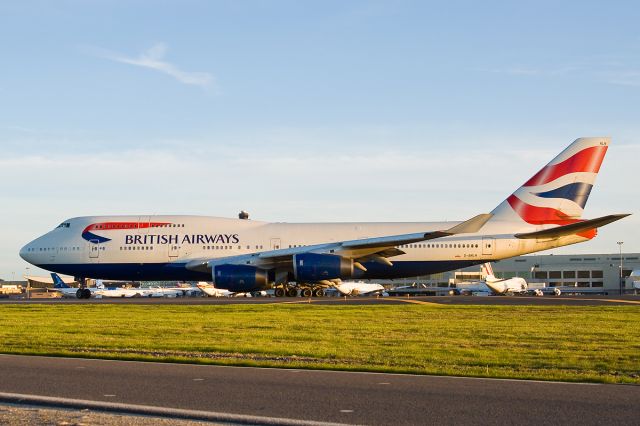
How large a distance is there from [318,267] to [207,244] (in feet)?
28.5

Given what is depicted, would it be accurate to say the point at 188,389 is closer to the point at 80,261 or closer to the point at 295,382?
the point at 295,382

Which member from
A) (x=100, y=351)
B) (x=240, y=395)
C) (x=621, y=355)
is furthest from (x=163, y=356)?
(x=621, y=355)

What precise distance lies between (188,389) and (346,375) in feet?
8.21

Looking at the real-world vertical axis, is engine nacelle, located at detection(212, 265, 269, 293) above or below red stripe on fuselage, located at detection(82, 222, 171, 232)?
below

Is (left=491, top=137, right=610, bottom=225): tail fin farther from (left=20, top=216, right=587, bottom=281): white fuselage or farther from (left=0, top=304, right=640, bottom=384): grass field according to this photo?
(left=0, top=304, right=640, bottom=384): grass field

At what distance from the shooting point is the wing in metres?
42.4

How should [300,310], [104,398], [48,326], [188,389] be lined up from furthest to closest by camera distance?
[300,310] → [48,326] → [188,389] → [104,398]

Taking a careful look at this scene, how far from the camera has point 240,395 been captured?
9984 millimetres

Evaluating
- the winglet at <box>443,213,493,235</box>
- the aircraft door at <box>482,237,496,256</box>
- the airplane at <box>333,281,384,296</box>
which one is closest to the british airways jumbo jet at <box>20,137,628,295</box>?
the aircraft door at <box>482,237,496,256</box>

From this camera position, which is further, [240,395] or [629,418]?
[240,395]

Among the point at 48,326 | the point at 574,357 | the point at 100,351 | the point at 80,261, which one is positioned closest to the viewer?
the point at 574,357

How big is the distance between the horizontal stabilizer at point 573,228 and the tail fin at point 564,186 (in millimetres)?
2468

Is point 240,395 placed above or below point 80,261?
below

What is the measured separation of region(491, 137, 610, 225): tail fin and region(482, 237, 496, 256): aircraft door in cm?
177
